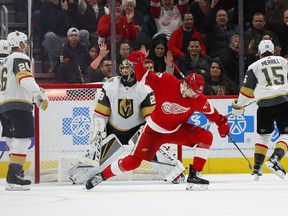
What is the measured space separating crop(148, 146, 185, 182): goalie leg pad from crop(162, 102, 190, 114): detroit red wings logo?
1.15m

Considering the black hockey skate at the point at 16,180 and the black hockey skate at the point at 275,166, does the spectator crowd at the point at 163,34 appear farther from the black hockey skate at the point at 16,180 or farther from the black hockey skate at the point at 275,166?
the black hockey skate at the point at 16,180

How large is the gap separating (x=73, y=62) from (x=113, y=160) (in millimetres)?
1905

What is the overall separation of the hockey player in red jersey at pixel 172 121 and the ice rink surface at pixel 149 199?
205 millimetres

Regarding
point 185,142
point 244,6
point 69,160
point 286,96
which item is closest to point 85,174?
point 69,160

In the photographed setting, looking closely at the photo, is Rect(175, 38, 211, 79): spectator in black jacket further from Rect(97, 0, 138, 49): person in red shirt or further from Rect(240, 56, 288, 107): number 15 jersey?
Rect(240, 56, 288, 107): number 15 jersey

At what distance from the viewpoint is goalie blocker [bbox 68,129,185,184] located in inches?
277

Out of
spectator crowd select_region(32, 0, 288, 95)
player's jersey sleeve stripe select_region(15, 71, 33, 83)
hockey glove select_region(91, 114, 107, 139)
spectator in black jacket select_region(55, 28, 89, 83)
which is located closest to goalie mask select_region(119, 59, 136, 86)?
hockey glove select_region(91, 114, 107, 139)

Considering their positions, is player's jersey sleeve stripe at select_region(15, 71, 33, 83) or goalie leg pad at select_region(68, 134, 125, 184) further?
goalie leg pad at select_region(68, 134, 125, 184)

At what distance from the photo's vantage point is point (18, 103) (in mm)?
6785

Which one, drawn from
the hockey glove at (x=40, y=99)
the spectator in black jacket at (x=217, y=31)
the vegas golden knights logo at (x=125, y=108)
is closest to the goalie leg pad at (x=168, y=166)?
the vegas golden knights logo at (x=125, y=108)

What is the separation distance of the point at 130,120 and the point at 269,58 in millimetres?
1310

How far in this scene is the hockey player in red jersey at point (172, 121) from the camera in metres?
5.98

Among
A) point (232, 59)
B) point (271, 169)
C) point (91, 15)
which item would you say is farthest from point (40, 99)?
point (232, 59)

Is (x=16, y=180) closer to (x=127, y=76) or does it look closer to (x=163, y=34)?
(x=127, y=76)
